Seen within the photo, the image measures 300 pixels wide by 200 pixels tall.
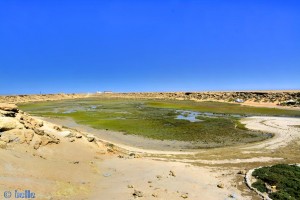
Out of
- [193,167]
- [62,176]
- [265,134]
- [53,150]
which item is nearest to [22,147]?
[53,150]

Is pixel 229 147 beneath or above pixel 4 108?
beneath

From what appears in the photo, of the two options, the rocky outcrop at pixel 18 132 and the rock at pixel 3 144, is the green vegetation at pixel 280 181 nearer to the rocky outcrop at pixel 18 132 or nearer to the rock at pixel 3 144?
the rocky outcrop at pixel 18 132

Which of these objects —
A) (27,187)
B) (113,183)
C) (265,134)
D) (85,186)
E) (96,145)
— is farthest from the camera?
(265,134)

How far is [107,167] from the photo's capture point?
770 inches

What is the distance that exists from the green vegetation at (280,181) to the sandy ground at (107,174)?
0.97 m

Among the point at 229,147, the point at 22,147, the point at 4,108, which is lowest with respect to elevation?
the point at 229,147

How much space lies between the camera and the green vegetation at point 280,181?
15.2 meters

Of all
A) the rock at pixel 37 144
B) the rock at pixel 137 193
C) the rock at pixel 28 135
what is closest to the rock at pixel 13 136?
the rock at pixel 28 135

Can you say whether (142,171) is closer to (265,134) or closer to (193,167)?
(193,167)

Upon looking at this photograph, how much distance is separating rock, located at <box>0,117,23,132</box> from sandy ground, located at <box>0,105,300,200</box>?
1.50m

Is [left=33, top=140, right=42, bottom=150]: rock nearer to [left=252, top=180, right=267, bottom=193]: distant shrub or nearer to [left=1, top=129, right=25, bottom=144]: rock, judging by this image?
[left=1, top=129, right=25, bottom=144]: rock

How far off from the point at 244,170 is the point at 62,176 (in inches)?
440

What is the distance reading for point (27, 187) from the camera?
44.4 ft

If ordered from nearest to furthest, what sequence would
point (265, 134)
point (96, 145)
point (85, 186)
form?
1. point (85, 186)
2. point (96, 145)
3. point (265, 134)
